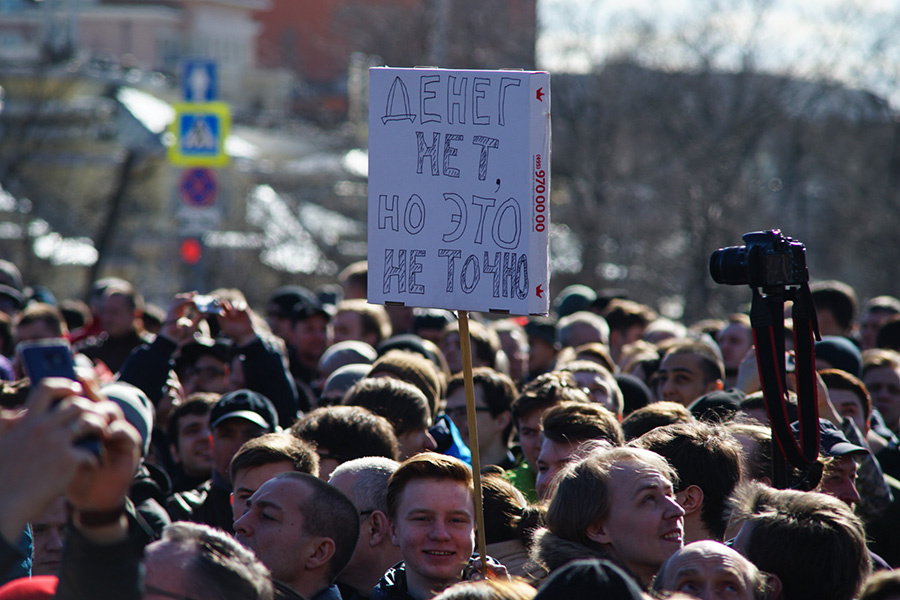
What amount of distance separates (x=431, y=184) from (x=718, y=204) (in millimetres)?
16734

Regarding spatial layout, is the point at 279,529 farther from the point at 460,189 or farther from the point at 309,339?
the point at 309,339

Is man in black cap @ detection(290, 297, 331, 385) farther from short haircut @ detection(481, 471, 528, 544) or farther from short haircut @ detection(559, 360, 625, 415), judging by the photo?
short haircut @ detection(481, 471, 528, 544)

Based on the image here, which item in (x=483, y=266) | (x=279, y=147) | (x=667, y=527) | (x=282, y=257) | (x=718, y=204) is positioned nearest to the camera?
(x=667, y=527)

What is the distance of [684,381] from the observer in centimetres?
679

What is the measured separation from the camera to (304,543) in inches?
157

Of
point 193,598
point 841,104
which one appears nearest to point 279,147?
point 841,104

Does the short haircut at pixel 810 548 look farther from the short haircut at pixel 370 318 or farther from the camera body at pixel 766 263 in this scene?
the short haircut at pixel 370 318

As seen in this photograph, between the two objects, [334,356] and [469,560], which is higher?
[334,356]

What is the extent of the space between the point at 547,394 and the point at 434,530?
5.42ft

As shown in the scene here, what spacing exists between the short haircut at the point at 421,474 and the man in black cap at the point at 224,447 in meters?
1.17

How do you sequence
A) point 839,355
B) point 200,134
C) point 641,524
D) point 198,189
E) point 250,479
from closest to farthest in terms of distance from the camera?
point 641,524, point 250,479, point 839,355, point 198,189, point 200,134

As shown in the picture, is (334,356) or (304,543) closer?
(304,543)

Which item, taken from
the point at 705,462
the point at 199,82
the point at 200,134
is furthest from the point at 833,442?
the point at 199,82

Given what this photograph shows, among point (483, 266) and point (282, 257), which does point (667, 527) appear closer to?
point (483, 266)
